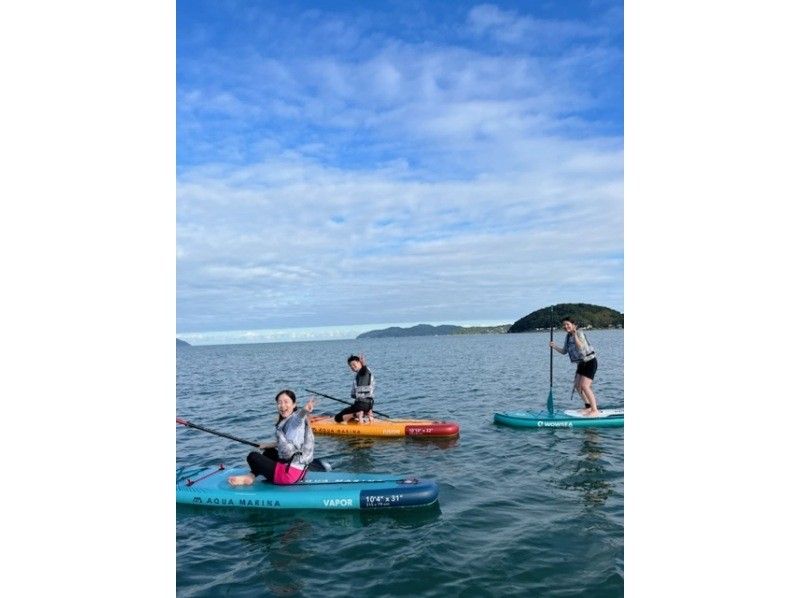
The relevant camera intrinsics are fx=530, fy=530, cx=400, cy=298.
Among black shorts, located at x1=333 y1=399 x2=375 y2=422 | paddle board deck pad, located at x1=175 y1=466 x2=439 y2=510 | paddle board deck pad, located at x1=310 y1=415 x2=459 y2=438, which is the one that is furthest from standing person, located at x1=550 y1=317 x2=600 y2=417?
paddle board deck pad, located at x1=175 y1=466 x2=439 y2=510

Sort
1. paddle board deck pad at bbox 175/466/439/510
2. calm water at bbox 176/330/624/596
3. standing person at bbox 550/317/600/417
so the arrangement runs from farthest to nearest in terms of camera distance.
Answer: standing person at bbox 550/317/600/417, paddle board deck pad at bbox 175/466/439/510, calm water at bbox 176/330/624/596

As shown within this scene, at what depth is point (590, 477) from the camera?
1129cm

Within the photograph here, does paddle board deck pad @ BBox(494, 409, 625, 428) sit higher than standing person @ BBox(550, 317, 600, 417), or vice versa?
standing person @ BBox(550, 317, 600, 417)

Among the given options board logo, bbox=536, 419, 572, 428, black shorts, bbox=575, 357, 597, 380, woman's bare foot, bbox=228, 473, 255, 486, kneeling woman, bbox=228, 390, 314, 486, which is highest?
black shorts, bbox=575, 357, 597, 380

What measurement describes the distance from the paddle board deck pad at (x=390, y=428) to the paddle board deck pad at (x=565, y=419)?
2279 mm

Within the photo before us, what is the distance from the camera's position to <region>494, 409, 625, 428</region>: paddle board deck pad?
16.2 metres

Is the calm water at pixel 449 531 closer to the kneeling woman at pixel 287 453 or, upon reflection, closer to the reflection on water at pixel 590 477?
the reflection on water at pixel 590 477

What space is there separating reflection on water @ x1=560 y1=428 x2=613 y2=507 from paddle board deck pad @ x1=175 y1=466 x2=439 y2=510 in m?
2.93

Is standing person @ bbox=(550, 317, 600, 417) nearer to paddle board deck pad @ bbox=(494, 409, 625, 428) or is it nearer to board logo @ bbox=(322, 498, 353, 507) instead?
paddle board deck pad @ bbox=(494, 409, 625, 428)

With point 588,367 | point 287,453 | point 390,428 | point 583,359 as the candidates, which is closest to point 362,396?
point 390,428

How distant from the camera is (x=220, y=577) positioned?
752 centimetres
